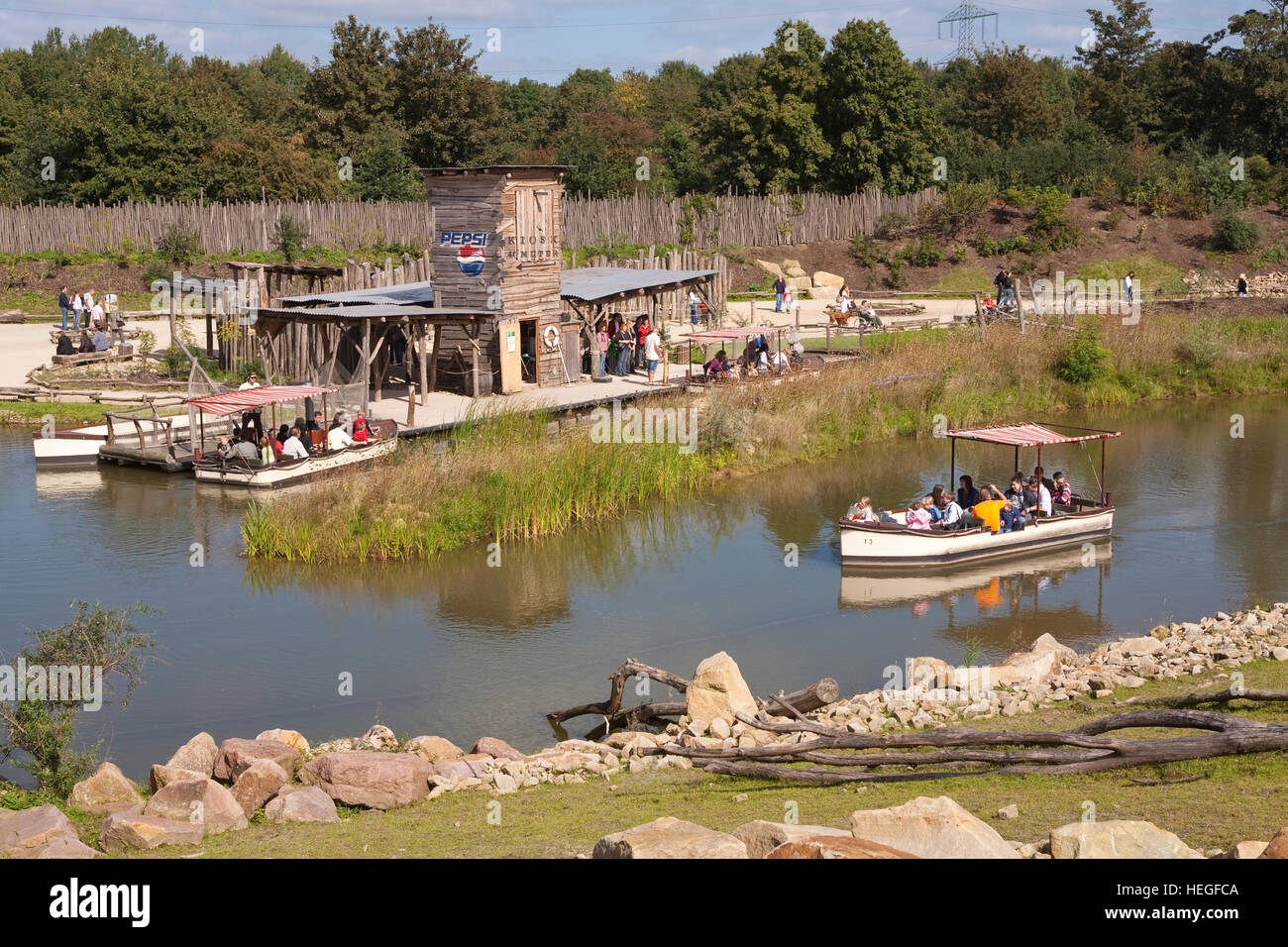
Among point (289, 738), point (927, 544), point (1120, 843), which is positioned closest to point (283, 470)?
point (927, 544)

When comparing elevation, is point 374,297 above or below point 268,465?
above

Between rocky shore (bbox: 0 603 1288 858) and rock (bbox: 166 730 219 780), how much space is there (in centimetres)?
1

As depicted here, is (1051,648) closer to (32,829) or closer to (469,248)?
(32,829)

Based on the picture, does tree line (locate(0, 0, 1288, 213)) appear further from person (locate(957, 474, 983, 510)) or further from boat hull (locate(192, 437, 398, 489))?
person (locate(957, 474, 983, 510))

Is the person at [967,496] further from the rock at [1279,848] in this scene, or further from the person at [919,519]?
the rock at [1279,848]

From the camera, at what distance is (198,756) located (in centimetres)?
1371

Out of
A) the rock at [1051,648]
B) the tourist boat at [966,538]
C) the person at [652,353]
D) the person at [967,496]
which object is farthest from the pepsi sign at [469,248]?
the rock at [1051,648]

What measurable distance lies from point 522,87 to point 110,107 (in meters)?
39.7

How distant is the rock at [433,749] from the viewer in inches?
562

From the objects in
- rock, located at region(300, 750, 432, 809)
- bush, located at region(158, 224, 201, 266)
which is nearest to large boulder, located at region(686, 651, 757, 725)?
rock, located at region(300, 750, 432, 809)

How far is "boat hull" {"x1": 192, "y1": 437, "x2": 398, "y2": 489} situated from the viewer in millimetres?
27328

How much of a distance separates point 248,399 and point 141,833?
57.7 feet

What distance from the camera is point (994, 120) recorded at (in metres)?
69.1

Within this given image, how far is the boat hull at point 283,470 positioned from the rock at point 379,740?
1263 centimetres
